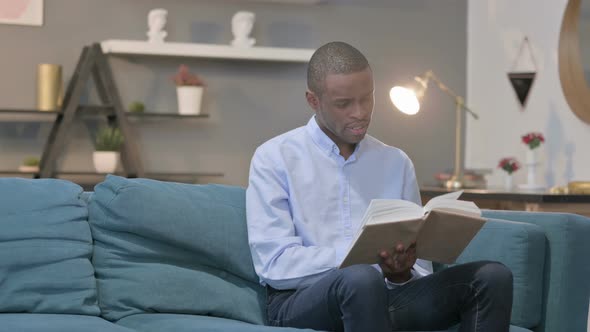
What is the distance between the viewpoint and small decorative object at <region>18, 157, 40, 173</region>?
4781 mm

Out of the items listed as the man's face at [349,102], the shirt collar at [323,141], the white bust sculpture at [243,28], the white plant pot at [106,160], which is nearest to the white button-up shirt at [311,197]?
the shirt collar at [323,141]

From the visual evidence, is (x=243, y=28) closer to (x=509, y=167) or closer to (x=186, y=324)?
(x=509, y=167)

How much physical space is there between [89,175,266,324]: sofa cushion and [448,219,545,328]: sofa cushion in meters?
0.65

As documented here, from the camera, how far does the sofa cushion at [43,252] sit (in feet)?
7.47

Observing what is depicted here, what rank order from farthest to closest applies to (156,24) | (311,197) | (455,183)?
(156,24) < (455,183) < (311,197)

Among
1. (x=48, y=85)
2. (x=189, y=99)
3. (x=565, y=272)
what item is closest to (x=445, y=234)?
(x=565, y=272)

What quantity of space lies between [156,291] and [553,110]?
2.95m

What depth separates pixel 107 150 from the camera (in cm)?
491

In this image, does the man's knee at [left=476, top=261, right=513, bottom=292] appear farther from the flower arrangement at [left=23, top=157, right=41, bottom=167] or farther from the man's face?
the flower arrangement at [left=23, top=157, right=41, bottom=167]

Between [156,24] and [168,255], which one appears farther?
[156,24]

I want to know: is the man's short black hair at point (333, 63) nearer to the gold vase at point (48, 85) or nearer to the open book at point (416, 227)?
the open book at point (416, 227)

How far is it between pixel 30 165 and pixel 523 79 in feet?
8.47

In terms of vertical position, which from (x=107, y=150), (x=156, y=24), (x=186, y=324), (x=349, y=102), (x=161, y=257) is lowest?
(x=186, y=324)

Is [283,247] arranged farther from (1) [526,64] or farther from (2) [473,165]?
(2) [473,165]
